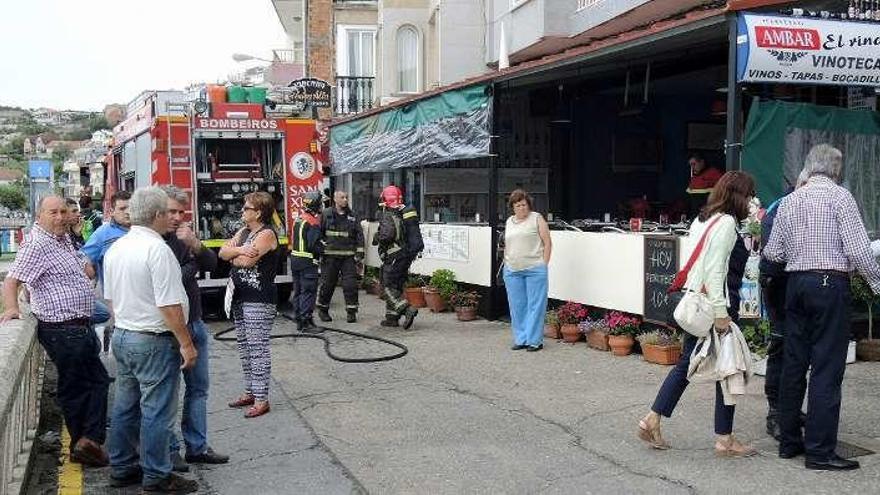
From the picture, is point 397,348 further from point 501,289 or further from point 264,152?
point 264,152

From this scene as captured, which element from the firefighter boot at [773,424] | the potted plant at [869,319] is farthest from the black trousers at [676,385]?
the potted plant at [869,319]

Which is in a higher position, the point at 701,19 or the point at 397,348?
the point at 701,19

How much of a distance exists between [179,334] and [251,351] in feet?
→ 7.24

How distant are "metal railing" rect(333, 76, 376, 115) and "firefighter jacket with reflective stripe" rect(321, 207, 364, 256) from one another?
12.6 metres

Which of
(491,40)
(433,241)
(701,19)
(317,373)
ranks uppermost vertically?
(491,40)

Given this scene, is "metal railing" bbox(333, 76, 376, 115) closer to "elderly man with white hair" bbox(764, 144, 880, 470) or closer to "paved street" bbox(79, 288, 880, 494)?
"paved street" bbox(79, 288, 880, 494)

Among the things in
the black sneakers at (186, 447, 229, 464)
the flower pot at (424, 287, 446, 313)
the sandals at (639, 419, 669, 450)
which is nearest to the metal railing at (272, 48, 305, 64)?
the flower pot at (424, 287, 446, 313)

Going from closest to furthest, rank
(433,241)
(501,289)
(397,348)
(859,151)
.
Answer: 1. (859,151)
2. (397,348)
3. (501,289)
4. (433,241)

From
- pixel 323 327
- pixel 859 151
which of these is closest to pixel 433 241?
pixel 323 327

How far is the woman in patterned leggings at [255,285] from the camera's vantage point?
23.4ft

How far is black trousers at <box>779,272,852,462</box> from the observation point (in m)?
5.43

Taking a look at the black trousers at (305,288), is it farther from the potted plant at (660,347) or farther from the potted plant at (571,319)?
the potted plant at (660,347)

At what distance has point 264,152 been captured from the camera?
14102 millimetres

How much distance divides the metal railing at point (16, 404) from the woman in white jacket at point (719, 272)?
382 cm
